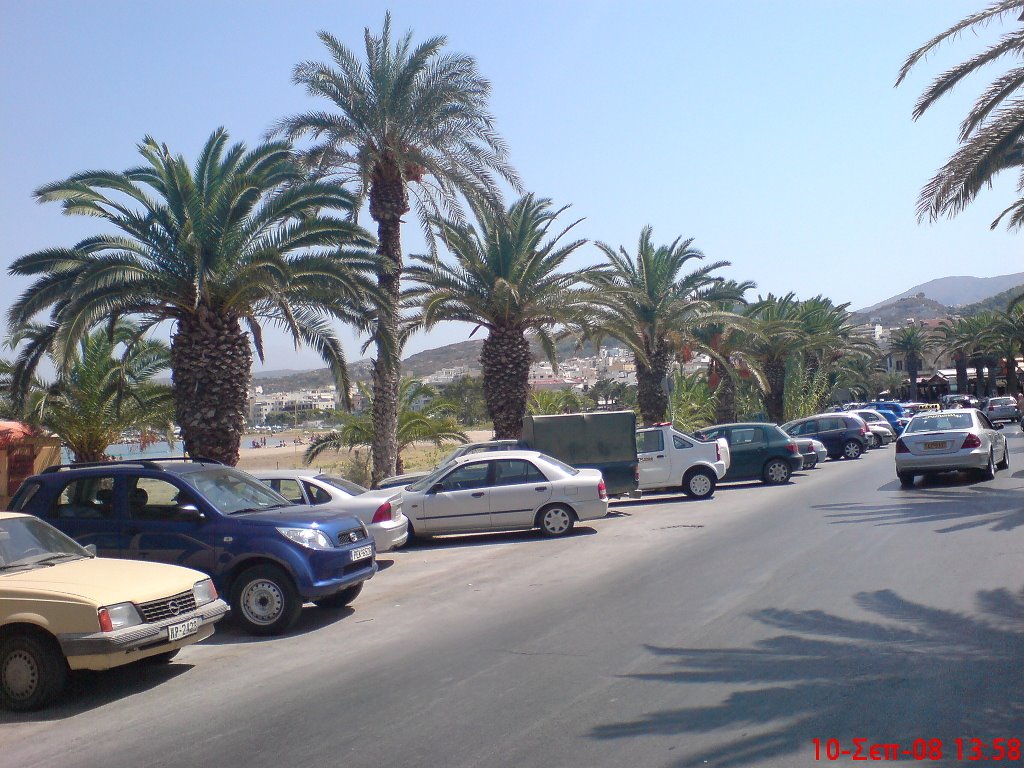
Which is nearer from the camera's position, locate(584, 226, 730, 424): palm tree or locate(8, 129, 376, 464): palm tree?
locate(8, 129, 376, 464): palm tree

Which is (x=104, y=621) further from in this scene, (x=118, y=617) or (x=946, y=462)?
(x=946, y=462)

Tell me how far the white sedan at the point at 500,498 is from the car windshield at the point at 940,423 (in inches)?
321

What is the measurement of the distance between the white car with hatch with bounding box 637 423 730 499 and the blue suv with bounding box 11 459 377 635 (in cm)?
1172

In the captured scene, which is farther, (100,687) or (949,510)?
(949,510)

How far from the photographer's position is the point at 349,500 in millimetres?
13523

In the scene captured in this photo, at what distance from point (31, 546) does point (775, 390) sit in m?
41.4

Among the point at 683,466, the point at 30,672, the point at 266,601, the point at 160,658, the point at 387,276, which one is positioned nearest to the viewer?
the point at 30,672

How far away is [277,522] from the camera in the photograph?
9312 mm

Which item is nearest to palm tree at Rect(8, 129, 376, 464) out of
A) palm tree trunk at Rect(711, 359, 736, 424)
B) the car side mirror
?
the car side mirror

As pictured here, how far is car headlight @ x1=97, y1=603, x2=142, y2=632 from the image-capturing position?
6.90 metres

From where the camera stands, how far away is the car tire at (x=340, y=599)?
10.2 metres

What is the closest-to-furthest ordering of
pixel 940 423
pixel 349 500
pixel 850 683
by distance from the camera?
pixel 850 683
pixel 349 500
pixel 940 423

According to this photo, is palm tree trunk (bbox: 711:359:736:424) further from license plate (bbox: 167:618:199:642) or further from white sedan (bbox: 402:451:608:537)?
license plate (bbox: 167:618:199:642)

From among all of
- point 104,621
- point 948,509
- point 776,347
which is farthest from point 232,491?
point 776,347
